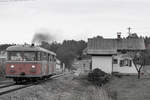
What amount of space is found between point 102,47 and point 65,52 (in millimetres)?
50306

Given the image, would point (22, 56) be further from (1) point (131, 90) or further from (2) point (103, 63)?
(2) point (103, 63)

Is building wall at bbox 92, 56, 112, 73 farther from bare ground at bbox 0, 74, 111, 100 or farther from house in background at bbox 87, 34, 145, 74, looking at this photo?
bare ground at bbox 0, 74, 111, 100

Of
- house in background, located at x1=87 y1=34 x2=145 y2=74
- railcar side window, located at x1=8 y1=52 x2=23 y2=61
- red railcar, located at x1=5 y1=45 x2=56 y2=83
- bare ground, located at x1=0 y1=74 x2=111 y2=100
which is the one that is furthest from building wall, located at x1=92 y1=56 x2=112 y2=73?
railcar side window, located at x1=8 y1=52 x2=23 y2=61

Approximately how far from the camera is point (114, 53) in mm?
44094

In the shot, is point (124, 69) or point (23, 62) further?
point (124, 69)

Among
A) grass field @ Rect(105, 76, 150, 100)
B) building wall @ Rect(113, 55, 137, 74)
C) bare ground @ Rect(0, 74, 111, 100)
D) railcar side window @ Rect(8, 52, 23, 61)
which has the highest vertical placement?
railcar side window @ Rect(8, 52, 23, 61)

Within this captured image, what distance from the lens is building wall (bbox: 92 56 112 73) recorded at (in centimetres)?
4359

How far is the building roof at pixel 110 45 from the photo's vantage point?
45281 mm

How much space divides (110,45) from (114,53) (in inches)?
111

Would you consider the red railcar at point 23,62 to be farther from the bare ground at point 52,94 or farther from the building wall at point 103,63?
the building wall at point 103,63

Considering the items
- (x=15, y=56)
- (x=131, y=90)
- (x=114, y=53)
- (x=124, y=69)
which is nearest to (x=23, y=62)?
(x=15, y=56)

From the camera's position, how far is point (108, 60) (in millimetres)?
44094

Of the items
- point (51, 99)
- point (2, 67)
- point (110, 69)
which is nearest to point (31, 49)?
point (51, 99)

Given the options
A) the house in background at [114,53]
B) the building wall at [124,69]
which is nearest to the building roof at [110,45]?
the house in background at [114,53]
